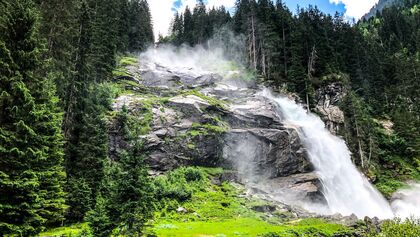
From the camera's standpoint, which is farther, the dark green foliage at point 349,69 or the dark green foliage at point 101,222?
the dark green foliage at point 349,69

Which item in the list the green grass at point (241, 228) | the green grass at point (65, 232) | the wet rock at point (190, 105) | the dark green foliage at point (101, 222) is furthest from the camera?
the wet rock at point (190, 105)

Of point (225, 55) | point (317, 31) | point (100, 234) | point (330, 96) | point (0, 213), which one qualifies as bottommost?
point (100, 234)

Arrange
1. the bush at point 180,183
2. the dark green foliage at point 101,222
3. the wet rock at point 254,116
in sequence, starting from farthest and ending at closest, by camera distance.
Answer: the wet rock at point 254,116
the bush at point 180,183
the dark green foliage at point 101,222

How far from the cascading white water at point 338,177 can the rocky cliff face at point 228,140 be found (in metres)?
2.89

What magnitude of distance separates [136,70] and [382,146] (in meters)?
53.3

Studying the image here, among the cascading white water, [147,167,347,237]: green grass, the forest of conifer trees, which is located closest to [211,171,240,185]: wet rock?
[147,167,347,237]: green grass

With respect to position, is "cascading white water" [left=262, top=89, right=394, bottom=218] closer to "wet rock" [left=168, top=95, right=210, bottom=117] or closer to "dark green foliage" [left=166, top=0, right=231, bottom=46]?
"wet rock" [left=168, top=95, right=210, bottom=117]

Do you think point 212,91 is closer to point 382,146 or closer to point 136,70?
point 136,70

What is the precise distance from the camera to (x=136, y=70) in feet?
230

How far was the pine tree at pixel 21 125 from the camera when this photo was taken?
17.1 meters

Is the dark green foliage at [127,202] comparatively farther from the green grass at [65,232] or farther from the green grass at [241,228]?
the green grass at [241,228]

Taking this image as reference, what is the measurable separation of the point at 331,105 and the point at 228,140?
32129 millimetres

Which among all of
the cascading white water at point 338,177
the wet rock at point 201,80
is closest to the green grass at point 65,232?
the cascading white water at point 338,177

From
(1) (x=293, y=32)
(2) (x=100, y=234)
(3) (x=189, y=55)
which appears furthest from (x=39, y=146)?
(3) (x=189, y=55)
